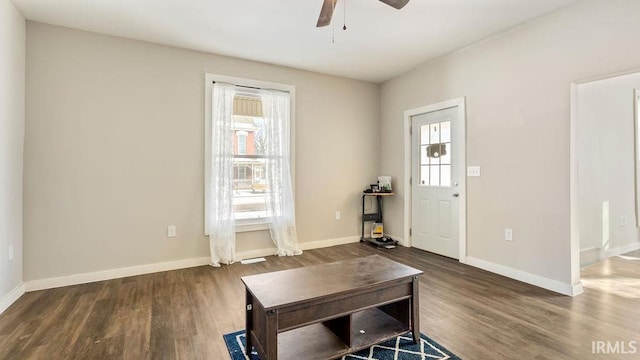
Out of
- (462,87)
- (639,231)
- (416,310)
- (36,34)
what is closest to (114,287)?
(36,34)

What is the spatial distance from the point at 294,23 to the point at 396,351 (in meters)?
3.06

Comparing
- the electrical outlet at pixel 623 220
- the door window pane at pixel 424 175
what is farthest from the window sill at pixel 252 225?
the electrical outlet at pixel 623 220

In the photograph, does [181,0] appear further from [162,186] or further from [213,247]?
[213,247]

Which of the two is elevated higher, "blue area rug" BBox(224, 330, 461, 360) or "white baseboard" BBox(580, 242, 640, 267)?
"white baseboard" BBox(580, 242, 640, 267)

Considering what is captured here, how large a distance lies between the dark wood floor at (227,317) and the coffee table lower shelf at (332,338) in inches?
14.8

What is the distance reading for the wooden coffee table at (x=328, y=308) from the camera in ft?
5.38

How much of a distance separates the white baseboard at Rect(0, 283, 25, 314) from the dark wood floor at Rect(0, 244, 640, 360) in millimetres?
46

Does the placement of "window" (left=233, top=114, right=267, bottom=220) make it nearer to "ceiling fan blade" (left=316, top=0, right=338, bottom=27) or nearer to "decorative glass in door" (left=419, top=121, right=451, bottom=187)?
"ceiling fan blade" (left=316, top=0, right=338, bottom=27)

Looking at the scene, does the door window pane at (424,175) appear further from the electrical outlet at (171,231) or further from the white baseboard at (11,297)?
the white baseboard at (11,297)

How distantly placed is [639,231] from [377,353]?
5.01 metres

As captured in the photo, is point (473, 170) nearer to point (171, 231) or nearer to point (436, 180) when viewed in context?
point (436, 180)

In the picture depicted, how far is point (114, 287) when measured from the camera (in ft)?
10.2

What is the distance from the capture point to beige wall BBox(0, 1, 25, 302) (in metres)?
2.59

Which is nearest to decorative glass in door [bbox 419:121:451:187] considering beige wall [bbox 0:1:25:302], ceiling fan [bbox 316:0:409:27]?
ceiling fan [bbox 316:0:409:27]
